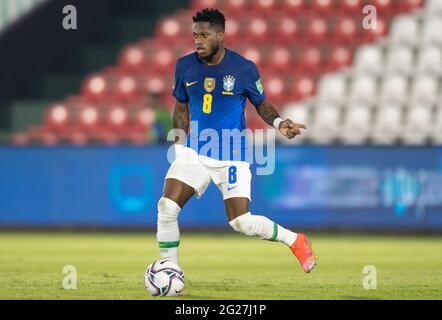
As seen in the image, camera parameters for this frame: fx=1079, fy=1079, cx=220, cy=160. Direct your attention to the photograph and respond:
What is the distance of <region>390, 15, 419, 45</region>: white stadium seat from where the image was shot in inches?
846

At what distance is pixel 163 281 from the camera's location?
341 inches

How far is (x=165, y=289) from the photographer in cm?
866

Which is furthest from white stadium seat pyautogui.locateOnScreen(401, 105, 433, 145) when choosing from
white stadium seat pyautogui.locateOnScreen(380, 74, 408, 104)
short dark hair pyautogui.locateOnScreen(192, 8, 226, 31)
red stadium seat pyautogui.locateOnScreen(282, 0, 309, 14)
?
short dark hair pyautogui.locateOnScreen(192, 8, 226, 31)

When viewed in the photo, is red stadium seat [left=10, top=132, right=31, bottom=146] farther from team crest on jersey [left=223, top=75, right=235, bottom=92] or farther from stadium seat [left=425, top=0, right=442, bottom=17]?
team crest on jersey [left=223, top=75, right=235, bottom=92]

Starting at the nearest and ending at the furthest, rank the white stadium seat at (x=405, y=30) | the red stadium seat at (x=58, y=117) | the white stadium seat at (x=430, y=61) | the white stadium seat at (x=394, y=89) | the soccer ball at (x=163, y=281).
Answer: the soccer ball at (x=163, y=281) < the white stadium seat at (x=394, y=89) < the white stadium seat at (x=430, y=61) < the red stadium seat at (x=58, y=117) < the white stadium seat at (x=405, y=30)

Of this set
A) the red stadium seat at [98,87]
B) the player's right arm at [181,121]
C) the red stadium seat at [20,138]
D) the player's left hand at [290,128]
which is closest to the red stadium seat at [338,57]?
the red stadium seat at [98,87]

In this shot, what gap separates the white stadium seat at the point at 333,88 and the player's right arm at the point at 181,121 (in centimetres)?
1204

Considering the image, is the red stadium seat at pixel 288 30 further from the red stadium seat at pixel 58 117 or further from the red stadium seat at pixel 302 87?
the red stadium seat at pixel 58 117

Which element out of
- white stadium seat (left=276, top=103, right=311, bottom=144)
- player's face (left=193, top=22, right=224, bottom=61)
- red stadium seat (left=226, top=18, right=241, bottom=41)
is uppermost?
red stadium seat (left=226, top=18, right=241, bottom=41)

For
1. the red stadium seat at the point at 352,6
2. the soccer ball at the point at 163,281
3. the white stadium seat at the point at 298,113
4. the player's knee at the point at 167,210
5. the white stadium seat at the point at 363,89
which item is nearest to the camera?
the soccer ball at the point at 163,281

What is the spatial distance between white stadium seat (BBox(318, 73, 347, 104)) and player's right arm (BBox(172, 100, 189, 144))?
1204 cm

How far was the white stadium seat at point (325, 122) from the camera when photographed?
66.0 ft
